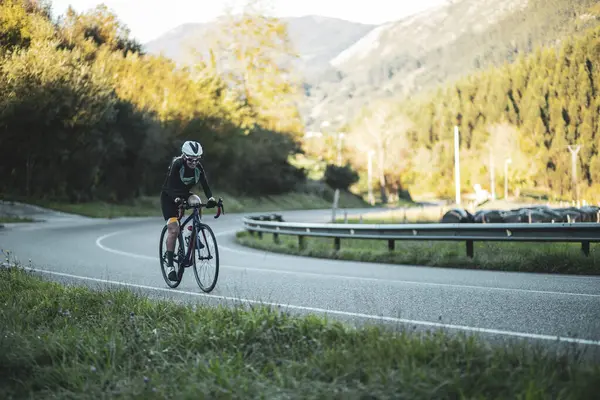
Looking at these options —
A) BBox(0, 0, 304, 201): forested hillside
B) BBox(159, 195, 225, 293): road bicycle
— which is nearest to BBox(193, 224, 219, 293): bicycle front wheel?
BBox(159, 195, 225, 293): road bicycle

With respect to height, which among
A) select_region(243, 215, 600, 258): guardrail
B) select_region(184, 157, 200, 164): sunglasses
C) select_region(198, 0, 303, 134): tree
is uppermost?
select_region(198, 0, 303, 134): tree

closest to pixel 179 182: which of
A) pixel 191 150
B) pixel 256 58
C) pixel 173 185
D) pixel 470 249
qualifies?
pixel 173 185

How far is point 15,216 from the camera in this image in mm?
33344

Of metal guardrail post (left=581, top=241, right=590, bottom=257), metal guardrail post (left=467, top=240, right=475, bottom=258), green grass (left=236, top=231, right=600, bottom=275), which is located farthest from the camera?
metal guardrail post (left=467, top=240, right=475, bottom=258)

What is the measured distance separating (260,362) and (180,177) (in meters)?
5.25

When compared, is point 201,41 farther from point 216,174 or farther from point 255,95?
point 216,174

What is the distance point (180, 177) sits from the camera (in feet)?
32.7

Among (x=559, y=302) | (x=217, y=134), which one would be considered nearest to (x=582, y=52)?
(x=559, y=302)

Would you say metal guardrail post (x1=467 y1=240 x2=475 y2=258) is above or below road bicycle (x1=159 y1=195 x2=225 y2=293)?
below

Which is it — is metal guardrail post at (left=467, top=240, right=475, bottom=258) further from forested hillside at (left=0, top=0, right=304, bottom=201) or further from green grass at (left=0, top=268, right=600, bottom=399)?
forested hillside at (left=0, top=0, right=304, bottom=201)

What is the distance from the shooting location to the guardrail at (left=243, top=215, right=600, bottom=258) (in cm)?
1275

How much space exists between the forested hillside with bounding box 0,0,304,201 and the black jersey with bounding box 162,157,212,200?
22338 mm

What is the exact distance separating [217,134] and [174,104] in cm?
574

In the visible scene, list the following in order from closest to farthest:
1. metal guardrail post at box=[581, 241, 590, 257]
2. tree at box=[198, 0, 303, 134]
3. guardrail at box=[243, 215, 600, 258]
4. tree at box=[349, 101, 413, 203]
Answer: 1. guardrail at box=[243, 215, 600, 258]
2. metal guardrail post at box=[581, 241, 590, 257]
3. tree at box=[198, 0, 303, 134]
4. tree at box=[349, 101, 413, 203]
